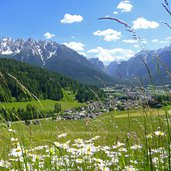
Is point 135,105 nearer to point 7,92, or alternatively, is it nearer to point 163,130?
point 163,130

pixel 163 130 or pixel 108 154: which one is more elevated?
pixel 163 130

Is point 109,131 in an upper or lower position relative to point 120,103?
lower

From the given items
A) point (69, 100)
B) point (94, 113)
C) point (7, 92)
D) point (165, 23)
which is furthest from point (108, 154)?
point (165, 23)

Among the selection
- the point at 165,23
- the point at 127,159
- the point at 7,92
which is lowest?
the point at 127,159

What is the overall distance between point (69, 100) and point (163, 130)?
1.29 metres

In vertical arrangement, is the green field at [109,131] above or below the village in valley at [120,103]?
below

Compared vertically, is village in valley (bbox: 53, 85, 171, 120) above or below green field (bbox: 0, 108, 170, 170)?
above

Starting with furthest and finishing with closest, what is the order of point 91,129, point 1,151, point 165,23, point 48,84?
point 48,84, point 1,151, point 91,129, point 165,23

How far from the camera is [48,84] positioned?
197500 millimetres

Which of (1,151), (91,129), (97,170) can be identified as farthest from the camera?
(1,151)

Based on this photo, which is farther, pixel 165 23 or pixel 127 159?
pixel 127 159

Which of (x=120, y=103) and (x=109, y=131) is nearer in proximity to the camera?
(x=120, y=103)

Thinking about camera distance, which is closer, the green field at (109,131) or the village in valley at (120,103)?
the village in valley at (120,103)

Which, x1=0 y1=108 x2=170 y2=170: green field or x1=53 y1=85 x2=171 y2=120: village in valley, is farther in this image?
x1=0 y1=108 x2=170 y2=170: green field
